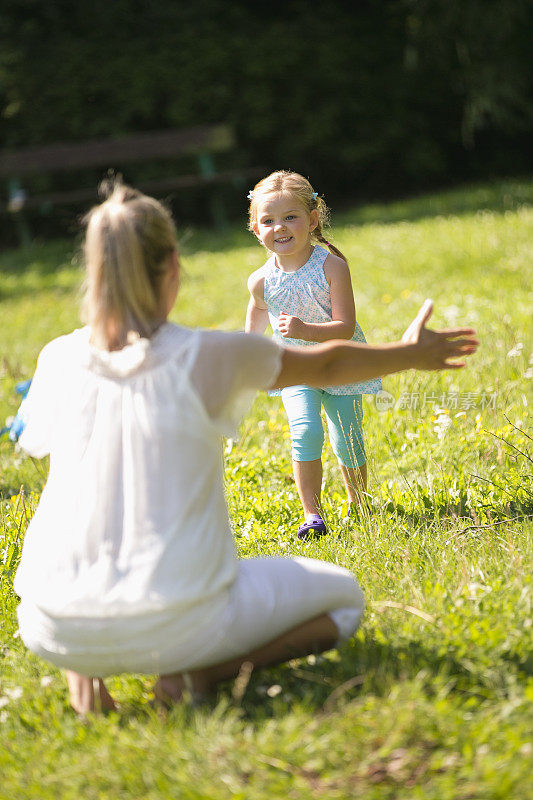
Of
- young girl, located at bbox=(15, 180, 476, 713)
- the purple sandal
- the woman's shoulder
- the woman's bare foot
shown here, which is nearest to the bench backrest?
the purple sandal

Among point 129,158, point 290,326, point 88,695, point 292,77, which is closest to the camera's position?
point 88,695

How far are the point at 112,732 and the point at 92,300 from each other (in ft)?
3.44

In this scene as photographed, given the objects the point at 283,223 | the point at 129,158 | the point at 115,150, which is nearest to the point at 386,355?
the point at 283,223

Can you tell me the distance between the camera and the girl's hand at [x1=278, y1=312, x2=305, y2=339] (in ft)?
10.4

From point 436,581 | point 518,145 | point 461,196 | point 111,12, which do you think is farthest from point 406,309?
point 518,145

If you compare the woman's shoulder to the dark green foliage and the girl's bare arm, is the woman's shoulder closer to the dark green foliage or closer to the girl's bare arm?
the girl's bare arm

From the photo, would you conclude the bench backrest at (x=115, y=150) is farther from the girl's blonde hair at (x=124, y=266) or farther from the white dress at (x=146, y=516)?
the white dress at (x=146, y=516)

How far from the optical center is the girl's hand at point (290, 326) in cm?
317

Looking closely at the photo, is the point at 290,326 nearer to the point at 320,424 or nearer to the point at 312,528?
the point at 320,424

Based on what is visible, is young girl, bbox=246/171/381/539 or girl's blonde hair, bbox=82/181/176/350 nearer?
girl's blonde hair, bbox=82/181/176/350

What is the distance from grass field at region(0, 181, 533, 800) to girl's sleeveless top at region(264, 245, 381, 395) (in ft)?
1.12

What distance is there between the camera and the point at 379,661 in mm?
2338

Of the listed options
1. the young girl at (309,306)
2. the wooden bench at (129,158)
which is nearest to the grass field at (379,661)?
the young girl at (309,306)

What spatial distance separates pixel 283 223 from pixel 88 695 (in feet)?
6.17
